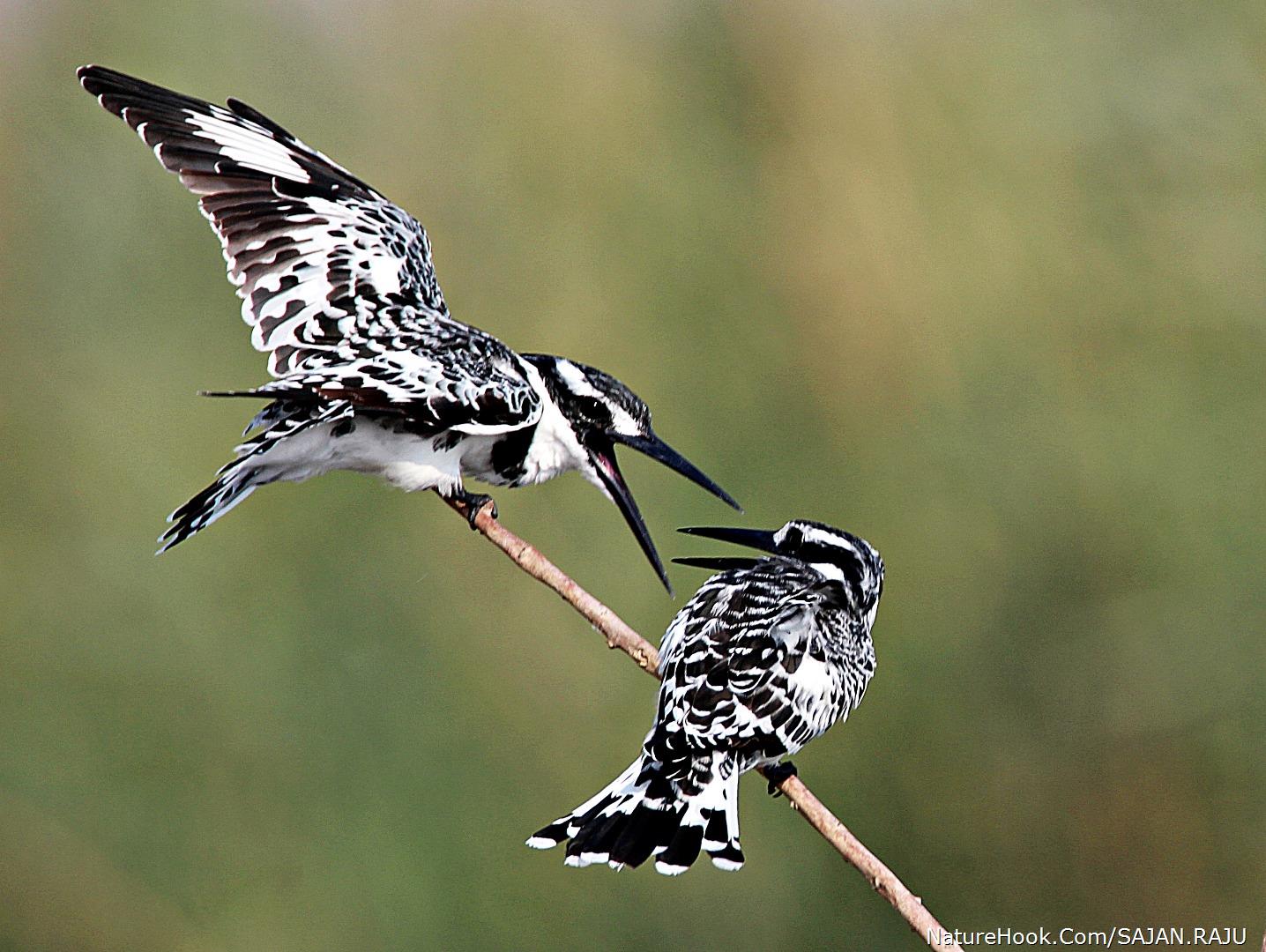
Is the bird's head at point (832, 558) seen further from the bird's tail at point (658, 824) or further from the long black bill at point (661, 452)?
the bird's tail at point (658, 824)

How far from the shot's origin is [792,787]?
303 cm

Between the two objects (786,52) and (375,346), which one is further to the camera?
(786,52)

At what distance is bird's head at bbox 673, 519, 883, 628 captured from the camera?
12.4 ft

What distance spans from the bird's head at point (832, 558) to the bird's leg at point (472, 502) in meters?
0.54

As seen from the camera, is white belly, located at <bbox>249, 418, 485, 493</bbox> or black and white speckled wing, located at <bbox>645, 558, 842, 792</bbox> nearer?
black and white speckled wing, located at <bbox>645, 558, 842, 792</bbox>

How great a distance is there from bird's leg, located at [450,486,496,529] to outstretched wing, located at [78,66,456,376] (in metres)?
0.47

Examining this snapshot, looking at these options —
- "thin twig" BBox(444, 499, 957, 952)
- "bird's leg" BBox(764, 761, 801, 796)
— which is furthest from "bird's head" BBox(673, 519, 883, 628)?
"thin twig" BBox(444, 499, 957, 952)

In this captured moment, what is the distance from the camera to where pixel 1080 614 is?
18.0ft

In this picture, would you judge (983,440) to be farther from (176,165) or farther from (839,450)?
(176,165)

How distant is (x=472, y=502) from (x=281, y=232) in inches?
41.6

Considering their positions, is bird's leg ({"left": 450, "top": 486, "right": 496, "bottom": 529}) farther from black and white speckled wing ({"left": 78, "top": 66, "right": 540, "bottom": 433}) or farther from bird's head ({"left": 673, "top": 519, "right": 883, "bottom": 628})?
bird's head ({"left": 673, "top": 519, "right": 883, "bottom": 628})

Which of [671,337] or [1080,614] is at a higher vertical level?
[671,337]

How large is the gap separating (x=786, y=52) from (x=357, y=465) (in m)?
3.70

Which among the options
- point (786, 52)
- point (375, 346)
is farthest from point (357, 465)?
point (786, 52)
